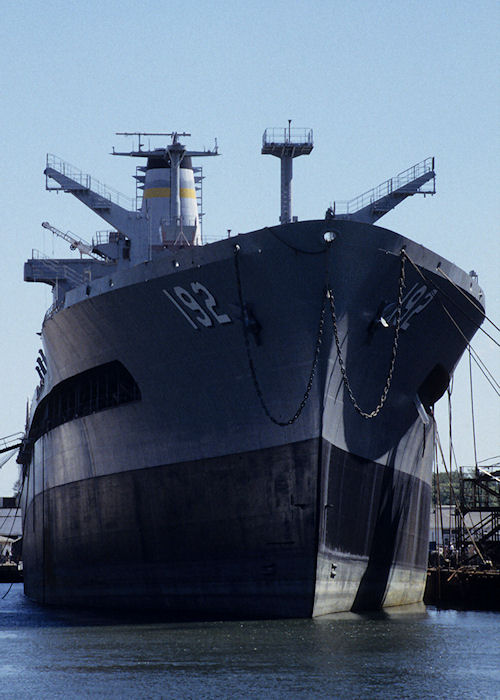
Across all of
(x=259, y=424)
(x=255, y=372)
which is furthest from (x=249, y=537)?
(x=255, y=372)

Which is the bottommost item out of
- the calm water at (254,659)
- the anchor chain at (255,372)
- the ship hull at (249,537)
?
the calm water at (254,659)

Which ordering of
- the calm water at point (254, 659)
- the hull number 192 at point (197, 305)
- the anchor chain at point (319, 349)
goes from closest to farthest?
the calm water at point (254, 659) < the anchor chain at point (319, 349) < the hull number 192 at point (197, 305)

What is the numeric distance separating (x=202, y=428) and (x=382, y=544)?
180 inches

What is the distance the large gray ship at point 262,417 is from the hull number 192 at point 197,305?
1.4 inches

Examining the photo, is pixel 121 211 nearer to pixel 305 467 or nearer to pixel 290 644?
pixel 305 467

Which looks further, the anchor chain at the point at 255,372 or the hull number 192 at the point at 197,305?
the hull number 192 at the point at 197,305

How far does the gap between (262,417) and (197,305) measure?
2.38m

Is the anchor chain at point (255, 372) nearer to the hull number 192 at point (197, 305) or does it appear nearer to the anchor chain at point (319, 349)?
the anchor chain at point (319, 349)

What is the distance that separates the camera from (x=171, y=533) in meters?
23.1

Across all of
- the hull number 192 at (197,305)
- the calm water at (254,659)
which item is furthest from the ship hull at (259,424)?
the calm water at (254,659)

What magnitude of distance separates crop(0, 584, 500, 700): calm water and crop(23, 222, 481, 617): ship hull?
1.17 meters

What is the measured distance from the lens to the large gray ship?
21438 millimetres

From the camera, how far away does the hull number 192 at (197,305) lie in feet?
72.2

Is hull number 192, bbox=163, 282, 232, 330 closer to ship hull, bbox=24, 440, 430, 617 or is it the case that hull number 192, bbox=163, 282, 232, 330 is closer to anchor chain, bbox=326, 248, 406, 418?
anchor chain, bbox=326, 248, 406, 418
